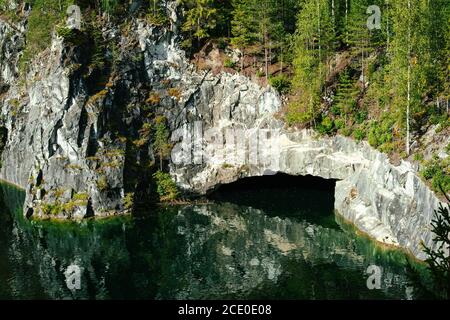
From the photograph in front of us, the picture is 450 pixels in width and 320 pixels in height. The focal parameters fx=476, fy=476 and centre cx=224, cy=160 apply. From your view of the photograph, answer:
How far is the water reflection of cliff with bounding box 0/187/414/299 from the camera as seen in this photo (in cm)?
4081

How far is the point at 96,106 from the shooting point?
6469 cm

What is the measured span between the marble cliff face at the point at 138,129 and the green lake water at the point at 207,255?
3679mm

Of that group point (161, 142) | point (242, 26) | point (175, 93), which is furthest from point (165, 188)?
point (242, 26)

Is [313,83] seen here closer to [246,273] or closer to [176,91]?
[176,91]

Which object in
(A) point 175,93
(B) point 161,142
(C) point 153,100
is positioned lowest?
(B) point 161,142

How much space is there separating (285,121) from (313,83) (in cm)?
650

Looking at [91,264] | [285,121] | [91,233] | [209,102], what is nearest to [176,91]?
[209,102]

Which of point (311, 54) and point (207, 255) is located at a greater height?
point (311, 54)

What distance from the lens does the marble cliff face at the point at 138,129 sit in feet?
201

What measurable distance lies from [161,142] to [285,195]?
63.8 feet

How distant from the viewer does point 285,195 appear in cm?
6912

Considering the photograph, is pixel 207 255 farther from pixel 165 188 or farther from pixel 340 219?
pixel 165 188

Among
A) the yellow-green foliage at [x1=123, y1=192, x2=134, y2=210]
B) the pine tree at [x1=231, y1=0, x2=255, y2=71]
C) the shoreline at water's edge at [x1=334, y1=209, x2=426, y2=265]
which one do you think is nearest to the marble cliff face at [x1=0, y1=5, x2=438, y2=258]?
the yellow-green foliage at [x1=123, y1=192, x2=134, y2=210]

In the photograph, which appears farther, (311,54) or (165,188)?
(165,188)
